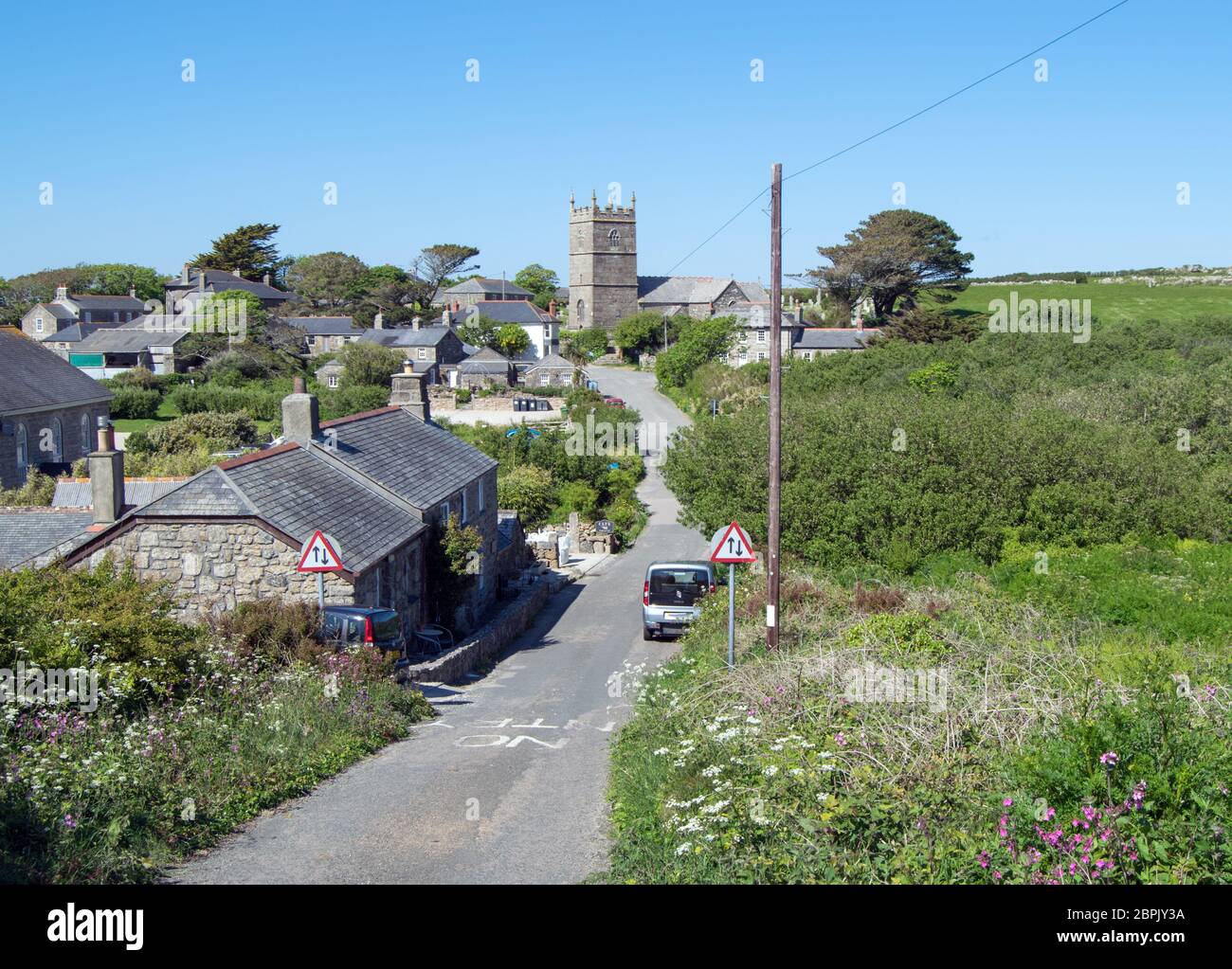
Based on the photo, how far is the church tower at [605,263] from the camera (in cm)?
11156

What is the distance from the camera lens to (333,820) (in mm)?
9672

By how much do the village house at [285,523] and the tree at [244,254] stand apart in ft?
343

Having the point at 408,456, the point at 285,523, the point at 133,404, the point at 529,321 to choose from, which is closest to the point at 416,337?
the point at 529,321

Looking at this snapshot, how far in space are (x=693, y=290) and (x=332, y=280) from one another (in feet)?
129

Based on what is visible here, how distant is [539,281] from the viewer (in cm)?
14175

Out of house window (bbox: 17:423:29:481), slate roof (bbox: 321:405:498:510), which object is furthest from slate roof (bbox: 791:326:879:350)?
slate roof (bbox: 321:405:498:510)

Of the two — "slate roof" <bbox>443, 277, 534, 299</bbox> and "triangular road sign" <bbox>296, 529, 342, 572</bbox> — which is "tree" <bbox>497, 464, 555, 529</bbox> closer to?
"triangular road sign" <bbox>296, 529, 342, 572</bbox>

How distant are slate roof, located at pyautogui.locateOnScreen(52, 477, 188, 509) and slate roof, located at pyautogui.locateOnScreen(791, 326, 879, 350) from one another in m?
57.1

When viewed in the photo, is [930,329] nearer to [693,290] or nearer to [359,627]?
[693,290]

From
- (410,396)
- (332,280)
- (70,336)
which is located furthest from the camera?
(332,280)

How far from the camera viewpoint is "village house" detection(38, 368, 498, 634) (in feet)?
58.4
